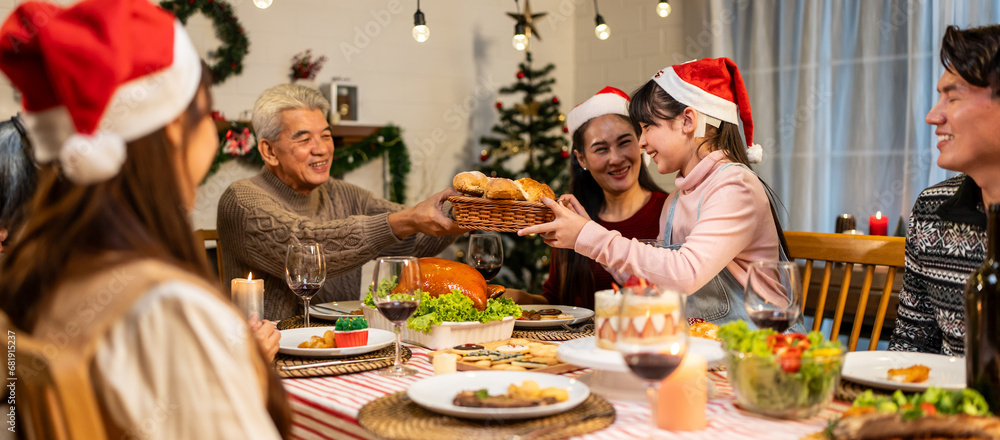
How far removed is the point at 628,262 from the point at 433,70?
3.81 meters

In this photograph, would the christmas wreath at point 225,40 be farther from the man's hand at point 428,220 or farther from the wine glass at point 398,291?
the wine glass at point 398,291

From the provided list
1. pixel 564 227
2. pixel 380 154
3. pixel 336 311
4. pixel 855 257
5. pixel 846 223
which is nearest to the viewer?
pixel 564 227

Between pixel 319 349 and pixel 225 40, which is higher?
pixel 225 40

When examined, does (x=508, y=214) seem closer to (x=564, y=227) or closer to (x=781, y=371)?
(x=564, y=227)

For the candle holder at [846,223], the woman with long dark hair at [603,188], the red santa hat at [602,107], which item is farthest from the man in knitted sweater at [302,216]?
the candle holder at [846,223]

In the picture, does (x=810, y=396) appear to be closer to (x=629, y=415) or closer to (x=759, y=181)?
(x=629, y=415)

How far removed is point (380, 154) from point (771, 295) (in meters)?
4.05

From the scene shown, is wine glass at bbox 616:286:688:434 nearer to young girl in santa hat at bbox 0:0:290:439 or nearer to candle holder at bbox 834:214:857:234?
young girl in santa hat at bbox 0:0:290:439

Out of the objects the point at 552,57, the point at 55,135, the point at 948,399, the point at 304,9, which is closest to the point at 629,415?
the point at 948,399

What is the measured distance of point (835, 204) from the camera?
14.9 ft

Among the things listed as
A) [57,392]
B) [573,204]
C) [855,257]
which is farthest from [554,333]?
Answer: [57,392]

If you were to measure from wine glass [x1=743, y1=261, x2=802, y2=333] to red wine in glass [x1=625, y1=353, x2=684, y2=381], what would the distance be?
1.23ft

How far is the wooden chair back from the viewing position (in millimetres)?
847

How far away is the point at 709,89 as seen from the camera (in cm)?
225
